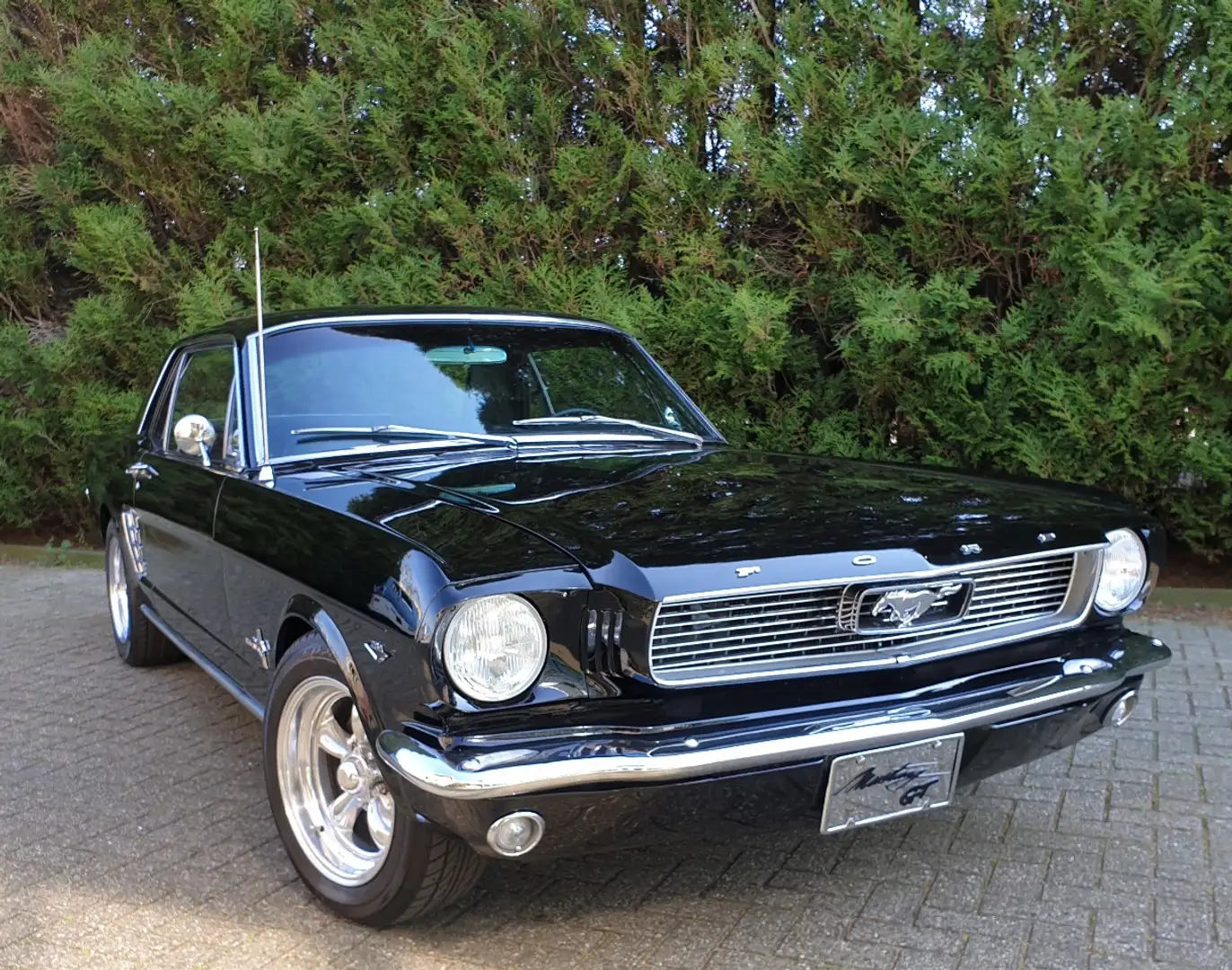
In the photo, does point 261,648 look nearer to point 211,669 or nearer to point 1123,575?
point 211,669

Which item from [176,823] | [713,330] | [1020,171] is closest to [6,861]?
[176,823]

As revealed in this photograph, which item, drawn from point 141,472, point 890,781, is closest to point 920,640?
point 890,781

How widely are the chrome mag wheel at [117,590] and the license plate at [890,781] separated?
12.5 feet

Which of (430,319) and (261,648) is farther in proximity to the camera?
(430,319)

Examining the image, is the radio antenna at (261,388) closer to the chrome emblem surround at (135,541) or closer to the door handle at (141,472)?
the door handle at (141,472)

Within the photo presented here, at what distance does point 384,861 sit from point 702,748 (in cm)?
82

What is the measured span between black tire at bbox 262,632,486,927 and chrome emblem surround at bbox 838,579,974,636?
1.00 meters

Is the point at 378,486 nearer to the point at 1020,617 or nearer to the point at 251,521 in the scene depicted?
the point at 251,521

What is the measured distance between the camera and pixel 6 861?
3000 millimetres

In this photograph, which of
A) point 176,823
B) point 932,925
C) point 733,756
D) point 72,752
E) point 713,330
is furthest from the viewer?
point 713,330

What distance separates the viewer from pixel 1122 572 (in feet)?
9.53

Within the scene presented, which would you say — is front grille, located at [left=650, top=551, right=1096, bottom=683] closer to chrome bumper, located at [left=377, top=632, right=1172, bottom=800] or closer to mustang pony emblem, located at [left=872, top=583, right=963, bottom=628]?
mustang pony emblem, located at [left=872, top=583, right=963, bottom=628]

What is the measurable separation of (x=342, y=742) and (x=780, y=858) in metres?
1.25

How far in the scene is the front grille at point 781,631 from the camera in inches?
89.2
